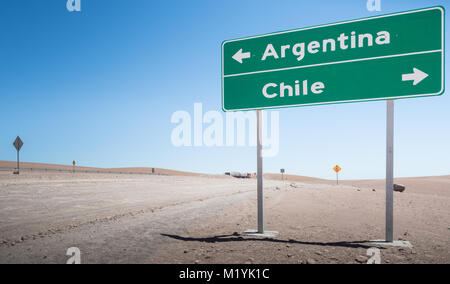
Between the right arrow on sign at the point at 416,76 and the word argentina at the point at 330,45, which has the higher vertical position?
the word argentina at the point at 330,45

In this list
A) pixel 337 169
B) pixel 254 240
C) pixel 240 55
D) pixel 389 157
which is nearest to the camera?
pixel 389 157

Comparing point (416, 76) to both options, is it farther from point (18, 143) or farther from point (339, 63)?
point (18, 143)

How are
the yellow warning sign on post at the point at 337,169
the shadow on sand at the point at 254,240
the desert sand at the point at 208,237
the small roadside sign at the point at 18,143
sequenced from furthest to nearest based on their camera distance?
the yellow warning sign on post at the point at 337,169 → the small roadside sign at the point at 18,143 → the shadow on sand at the point at 254,240 → the desert sand at the point at 208,237

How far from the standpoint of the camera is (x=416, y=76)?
548cm

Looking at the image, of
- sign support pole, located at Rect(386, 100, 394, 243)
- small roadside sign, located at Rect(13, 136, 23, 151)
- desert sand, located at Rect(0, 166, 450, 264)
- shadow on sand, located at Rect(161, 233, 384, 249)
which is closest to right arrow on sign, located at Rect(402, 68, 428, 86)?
sign support pole, located at Rect(386, 100, 394, 243)

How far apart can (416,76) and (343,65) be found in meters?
1.38

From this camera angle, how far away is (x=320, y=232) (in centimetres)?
655

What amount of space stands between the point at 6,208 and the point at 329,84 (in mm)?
11585

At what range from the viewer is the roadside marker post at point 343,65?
5480 mm

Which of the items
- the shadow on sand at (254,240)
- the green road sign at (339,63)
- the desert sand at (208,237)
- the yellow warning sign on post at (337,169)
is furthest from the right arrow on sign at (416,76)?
the yellow warning sign on post at (337,169)

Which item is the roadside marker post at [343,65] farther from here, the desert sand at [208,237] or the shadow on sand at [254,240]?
the desert sand at [208,237]

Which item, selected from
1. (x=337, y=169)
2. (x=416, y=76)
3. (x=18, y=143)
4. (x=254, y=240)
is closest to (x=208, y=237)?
(x=254, y=240)
